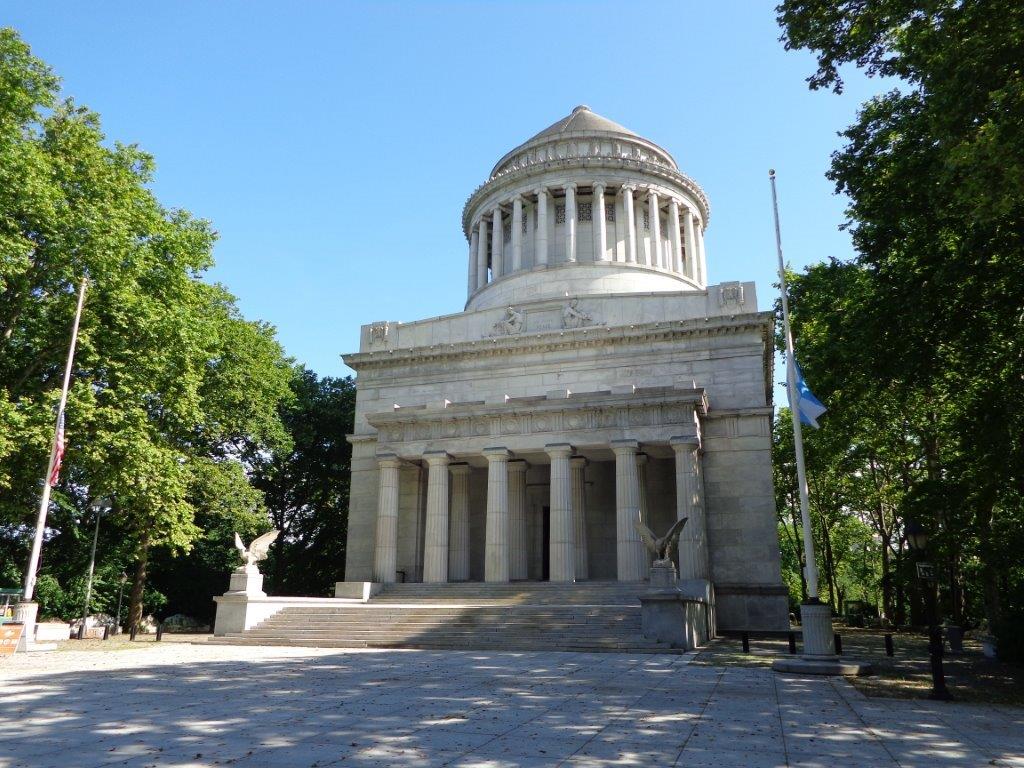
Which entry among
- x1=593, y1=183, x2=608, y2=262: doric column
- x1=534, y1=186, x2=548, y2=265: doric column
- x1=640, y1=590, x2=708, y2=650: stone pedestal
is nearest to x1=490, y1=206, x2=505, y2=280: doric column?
x1=534, y1=186, x2=548, y2=265: doric column

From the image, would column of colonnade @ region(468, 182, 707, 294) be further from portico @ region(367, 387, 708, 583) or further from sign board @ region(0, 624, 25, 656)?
sign board @ region(0, 624, 25, 656)

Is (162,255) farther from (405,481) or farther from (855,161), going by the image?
(855,161)

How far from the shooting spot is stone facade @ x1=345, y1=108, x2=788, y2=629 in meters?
28.8

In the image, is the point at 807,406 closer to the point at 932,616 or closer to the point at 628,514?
the point at 932,616

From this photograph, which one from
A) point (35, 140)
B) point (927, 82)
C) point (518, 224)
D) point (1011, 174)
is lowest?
point (1011, 174)

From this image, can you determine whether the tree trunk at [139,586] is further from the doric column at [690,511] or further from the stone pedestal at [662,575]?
the doric column at [690,511]

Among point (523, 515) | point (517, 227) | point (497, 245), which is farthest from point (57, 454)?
point (517, 227)

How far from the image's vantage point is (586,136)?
46.5m

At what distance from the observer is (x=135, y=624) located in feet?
99.2

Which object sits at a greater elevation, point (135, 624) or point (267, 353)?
point (267, 353)

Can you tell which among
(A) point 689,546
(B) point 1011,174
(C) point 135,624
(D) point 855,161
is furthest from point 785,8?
(C) point 135,624

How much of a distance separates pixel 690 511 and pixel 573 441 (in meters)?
5.40

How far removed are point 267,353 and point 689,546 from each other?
22853 millimetres

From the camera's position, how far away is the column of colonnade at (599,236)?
143 ft
